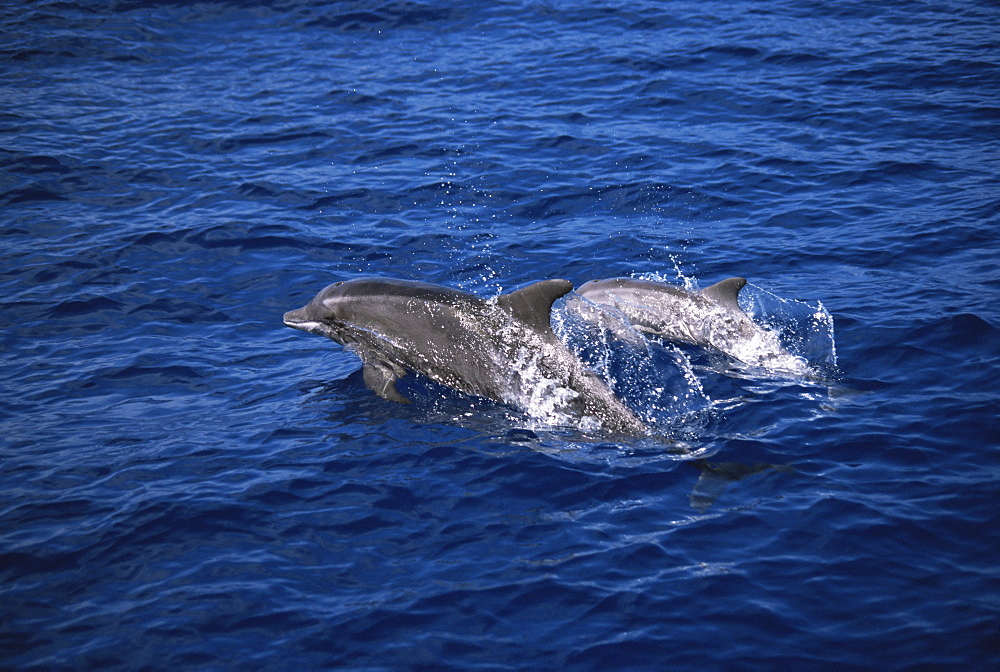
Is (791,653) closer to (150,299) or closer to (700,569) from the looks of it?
(700,569)

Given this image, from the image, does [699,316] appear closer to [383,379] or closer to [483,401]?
[483,401]

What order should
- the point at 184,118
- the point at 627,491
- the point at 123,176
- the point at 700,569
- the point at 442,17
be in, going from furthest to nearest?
the point at 442,17, the point at 184,118, the point at 123,176, the point at 627,491, the point at 700,569

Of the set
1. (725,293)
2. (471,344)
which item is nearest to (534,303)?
(471,344)

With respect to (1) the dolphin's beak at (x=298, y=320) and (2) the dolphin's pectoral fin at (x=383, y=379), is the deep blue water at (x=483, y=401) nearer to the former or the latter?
(2) the dolphin's pectoral fin at (x=383, y=379)

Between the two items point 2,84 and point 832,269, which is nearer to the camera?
point 832,269

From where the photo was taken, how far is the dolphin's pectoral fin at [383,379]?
34.5ft

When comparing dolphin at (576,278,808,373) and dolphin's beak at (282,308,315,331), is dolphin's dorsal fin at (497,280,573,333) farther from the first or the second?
dolphin's beak at (282,308,315,331)

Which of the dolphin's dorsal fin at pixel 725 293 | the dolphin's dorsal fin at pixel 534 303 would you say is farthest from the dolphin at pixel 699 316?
the dolphin's dorsal fin at pixel 534 303

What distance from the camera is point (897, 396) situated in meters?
10.0

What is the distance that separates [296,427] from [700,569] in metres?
4.90

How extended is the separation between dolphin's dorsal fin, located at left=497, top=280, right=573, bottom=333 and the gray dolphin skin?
11 mm

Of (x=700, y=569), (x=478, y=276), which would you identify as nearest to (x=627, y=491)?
(x=700, y=569)

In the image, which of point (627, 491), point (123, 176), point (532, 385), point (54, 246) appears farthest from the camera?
point (123, 176)

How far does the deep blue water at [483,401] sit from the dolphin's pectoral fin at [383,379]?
208mm
